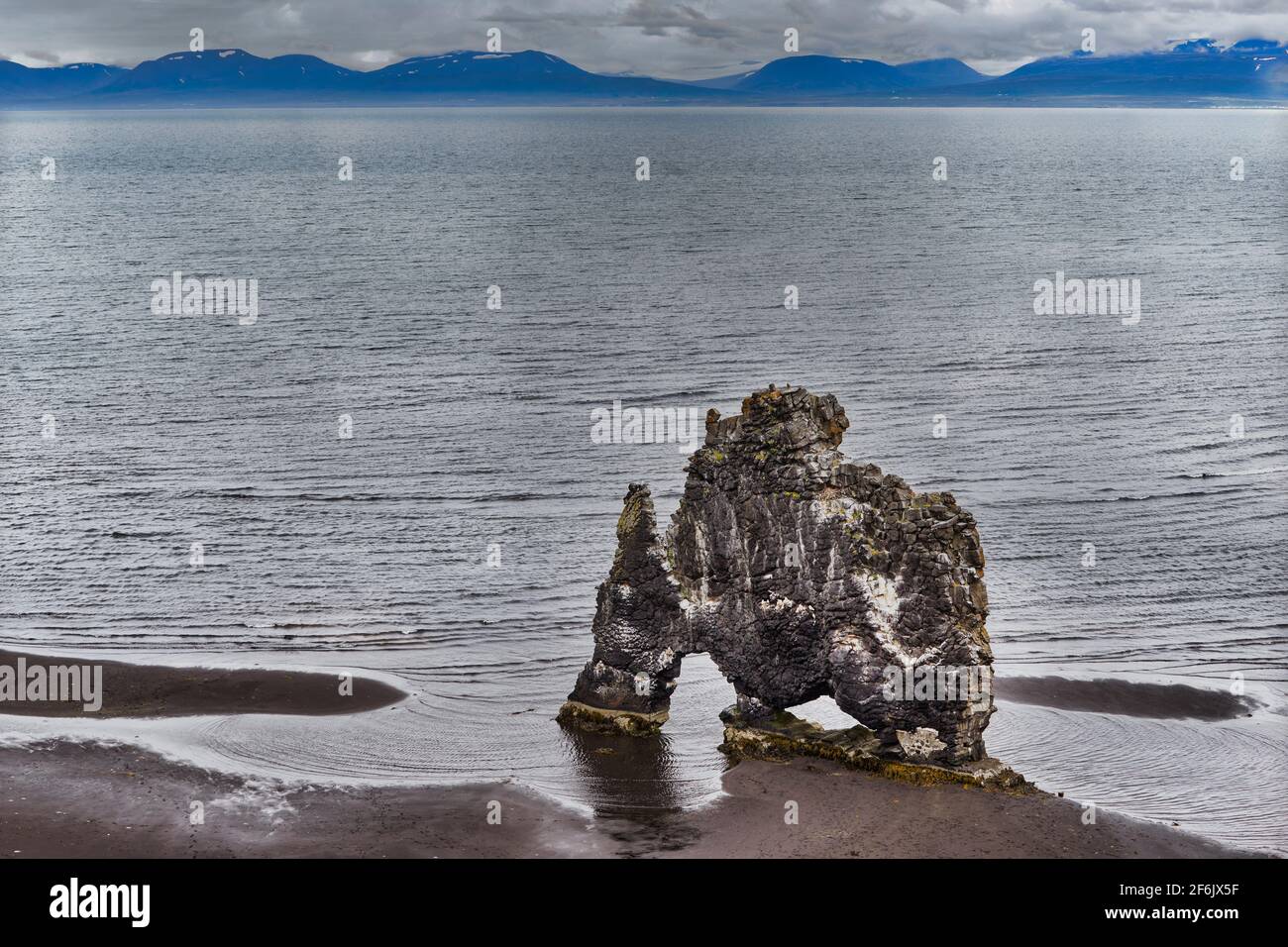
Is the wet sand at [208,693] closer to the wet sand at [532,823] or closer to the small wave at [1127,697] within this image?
the wet sand at [532,823]

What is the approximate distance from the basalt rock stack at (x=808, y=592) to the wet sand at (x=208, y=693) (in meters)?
8.59

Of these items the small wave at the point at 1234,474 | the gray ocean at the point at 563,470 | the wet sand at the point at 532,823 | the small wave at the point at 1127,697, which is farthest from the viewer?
the small wave at the point at 1234,474

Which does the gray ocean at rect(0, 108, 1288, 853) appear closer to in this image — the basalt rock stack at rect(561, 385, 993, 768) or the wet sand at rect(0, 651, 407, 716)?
the wet sand at rect(0, 651, 407, 716)

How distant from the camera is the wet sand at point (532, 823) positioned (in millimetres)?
27328

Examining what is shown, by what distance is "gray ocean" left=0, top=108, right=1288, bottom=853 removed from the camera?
35062 mm

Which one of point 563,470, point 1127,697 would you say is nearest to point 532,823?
point 1127,697

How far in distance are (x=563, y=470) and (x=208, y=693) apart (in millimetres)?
22851

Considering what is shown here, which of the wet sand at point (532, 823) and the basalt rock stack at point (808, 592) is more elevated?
the basalt rock stack at point (808, 592)

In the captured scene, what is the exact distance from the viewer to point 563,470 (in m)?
57.7

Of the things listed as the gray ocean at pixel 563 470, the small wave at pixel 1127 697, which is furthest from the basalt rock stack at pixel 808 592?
the small wave at pixel 1127 697

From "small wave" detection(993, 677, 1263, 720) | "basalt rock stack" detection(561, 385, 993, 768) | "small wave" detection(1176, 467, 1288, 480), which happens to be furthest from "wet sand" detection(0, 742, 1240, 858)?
"small wave" detection(1176, 467, 1288, 480)

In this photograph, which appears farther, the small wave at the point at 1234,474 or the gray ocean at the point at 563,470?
the small wave at the point at 1234,474
